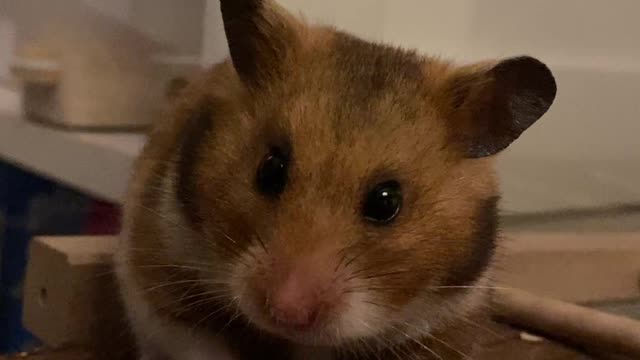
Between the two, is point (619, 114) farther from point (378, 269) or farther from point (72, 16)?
point (378, 269)

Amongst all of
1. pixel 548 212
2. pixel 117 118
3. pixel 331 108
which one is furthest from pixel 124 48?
pixel 331 108

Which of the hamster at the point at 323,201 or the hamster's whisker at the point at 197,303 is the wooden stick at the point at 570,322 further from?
the hamster's whisker at the point at 197,303

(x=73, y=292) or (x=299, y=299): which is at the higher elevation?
(x=299, y=299)

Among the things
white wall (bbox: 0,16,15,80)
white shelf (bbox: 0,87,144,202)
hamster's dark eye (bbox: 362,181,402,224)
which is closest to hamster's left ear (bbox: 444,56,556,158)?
hamster's dark eye (bbox: 362,181,402,224)

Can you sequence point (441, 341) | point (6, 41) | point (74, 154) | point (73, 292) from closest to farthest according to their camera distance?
point (441, 341)
point (73, 292)
point (74, 154)
point (6, 41)

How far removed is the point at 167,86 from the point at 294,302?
939 mm

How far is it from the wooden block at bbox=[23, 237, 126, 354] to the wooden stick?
554 millimetres

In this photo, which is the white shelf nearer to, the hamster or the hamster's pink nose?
the hamster

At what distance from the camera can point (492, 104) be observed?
112 centimetres

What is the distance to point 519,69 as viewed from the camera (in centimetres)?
108

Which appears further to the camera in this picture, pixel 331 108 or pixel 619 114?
pixel 619 114

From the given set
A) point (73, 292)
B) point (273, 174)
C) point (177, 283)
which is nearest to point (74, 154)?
point (73, 292)

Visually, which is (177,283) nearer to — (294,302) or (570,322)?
(294,302)

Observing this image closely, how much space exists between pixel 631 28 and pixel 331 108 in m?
1.42
